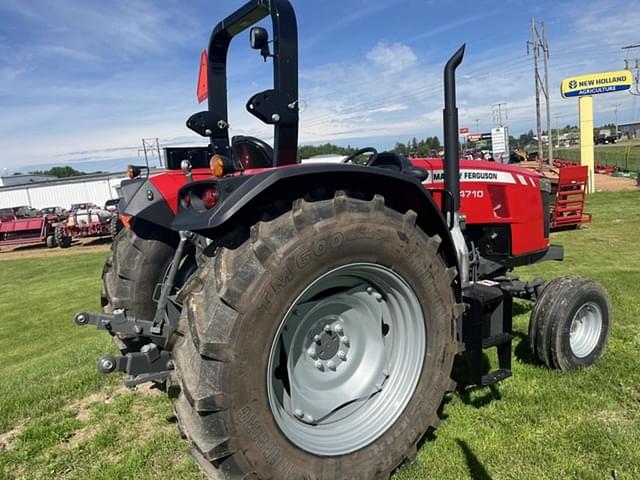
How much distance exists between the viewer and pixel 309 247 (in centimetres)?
204

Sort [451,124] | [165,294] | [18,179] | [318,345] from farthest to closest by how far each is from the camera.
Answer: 1. [18,179]
2. [451,124]
3. [165,294]
4. [318,345]

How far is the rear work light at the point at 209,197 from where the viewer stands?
2131 millimetres

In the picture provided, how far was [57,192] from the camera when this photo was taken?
48.6 metres

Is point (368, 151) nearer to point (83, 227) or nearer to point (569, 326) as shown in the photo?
point (569, 326)

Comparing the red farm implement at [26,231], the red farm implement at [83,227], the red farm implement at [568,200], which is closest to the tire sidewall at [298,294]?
the red farm implement at [568,200]

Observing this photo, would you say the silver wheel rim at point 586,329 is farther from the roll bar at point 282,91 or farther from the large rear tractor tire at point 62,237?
the large rear tractor tire at point 62,237

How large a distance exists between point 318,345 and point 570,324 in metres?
2.00

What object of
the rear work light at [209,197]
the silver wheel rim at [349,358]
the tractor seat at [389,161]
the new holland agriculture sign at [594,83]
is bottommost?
the silver wheel rim at [349,358]

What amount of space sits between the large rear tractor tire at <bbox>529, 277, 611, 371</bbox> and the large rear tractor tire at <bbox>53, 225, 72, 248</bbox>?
60.9 ft

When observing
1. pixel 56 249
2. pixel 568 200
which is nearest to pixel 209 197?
pixel 568 200

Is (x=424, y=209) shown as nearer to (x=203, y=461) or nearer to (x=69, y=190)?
(x=203, y=461)

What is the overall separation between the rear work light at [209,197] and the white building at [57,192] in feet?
164

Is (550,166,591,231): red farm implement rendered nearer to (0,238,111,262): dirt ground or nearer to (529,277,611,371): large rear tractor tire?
(529,277,611,371): large rear tractor tire

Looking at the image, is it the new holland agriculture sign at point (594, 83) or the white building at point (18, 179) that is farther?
the white building at point (18, 179)
